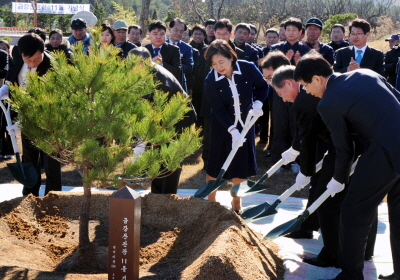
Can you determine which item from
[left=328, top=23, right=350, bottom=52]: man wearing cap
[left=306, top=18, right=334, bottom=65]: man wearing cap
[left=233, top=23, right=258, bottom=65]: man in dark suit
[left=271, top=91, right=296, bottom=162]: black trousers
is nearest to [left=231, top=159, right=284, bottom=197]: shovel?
[left=271, top=91, right=296, bottom=162]: black trousers

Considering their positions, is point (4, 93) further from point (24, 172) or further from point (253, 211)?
point (253, 211)

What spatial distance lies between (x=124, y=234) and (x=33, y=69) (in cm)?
228

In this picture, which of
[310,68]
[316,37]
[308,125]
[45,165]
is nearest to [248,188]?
[308,125]

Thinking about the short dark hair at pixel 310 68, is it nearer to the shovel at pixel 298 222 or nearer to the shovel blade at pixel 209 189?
the shovel at pixel 298 222

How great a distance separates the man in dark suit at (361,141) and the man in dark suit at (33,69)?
7.46 ft

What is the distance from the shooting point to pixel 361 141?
305cm

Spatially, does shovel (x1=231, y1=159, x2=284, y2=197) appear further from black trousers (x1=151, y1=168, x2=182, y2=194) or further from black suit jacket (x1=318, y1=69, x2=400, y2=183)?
black suit jacket (x1=318, y1=69, x2=400, y2=183)

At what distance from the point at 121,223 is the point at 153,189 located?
2090mm

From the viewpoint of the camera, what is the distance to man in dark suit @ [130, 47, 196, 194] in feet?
13.5

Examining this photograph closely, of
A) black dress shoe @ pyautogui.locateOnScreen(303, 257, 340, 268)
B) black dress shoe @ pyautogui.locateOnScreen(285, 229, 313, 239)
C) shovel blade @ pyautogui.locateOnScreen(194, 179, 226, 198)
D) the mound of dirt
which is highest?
shovel blade @ pyautogui.locateOnScreen(194, 179, 226, 198)

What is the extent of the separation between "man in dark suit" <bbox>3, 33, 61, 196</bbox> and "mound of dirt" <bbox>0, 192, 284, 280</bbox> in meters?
0.44

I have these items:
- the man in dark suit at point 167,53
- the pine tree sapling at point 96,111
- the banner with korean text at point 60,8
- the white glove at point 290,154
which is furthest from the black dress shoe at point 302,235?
the banner with korean text at point 60,8

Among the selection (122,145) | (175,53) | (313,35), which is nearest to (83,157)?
(122,145)

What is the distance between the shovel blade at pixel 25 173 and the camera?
4520 millimetres
